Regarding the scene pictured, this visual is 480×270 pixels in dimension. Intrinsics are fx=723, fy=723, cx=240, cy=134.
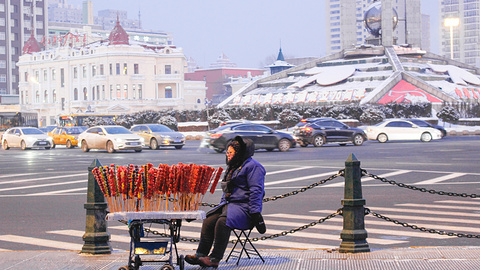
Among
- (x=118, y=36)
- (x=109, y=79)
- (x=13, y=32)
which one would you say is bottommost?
(x=109, y=79)

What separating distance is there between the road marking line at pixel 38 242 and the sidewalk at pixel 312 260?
3.39ft

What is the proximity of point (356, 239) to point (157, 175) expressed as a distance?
266 centimetres

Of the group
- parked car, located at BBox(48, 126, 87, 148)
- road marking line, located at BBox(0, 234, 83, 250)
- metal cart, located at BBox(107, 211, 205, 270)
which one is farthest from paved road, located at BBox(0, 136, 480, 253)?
parked car, located at BBox(48, 126, 87, 148)

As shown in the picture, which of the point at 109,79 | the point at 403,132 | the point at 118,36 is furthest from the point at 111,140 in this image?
the point at 118,36

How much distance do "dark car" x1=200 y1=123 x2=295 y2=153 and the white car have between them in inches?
417

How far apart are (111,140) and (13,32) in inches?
4676

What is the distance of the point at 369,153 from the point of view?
103ft

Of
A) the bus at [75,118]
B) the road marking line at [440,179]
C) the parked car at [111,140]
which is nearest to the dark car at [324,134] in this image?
the parked car at [111,140]

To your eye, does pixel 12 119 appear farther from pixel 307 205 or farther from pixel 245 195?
pixel 245 195

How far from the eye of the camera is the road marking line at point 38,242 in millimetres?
10375

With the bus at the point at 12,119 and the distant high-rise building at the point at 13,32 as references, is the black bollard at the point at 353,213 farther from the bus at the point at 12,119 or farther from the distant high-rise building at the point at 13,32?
the distant high-rise building at the point at 13,32

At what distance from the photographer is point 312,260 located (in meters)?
8.52

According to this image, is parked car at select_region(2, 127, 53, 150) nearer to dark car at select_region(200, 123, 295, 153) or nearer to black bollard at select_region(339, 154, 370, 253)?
dark car at select_region(200, 123, 295, 153)

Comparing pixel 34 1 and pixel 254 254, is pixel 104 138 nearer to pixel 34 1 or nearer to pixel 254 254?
pixel 254 254
